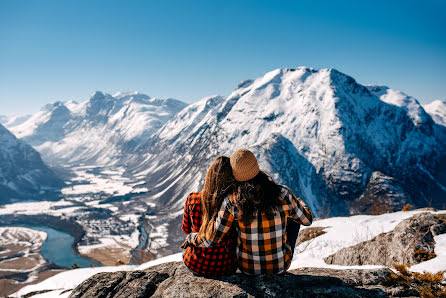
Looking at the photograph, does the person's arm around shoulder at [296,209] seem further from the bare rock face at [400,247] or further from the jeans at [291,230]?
the bare rock face at [400,247]

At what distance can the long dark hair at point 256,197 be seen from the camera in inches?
198

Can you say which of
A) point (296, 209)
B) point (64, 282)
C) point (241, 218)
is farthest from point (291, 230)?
point (64, 282)

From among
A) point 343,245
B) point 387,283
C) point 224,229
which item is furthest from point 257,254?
point 343,245

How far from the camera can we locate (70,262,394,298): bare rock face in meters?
5.57

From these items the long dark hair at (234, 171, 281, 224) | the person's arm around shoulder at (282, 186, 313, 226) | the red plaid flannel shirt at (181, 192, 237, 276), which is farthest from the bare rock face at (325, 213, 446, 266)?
the red plaid flannel shirt at (181, 192, 237, 276)

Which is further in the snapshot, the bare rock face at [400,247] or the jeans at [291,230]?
the bare rock face at [400,247]

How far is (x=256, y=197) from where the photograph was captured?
16.7 ft

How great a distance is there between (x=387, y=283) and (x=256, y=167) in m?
5.62

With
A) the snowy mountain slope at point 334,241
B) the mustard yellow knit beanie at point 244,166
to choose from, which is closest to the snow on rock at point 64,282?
the snowy mountain slope at point 334,241

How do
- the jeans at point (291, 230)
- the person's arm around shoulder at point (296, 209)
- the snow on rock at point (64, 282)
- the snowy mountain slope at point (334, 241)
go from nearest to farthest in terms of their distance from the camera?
1. the person's arm around shoulder at point (296, 209)
2. the jeans at point (291, 230)
3. the snowy mountain slope at point (334, 241)
4. the snow on rock at point (64, 282)

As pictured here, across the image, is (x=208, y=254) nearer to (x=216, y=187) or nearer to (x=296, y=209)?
(x=216, y=187)

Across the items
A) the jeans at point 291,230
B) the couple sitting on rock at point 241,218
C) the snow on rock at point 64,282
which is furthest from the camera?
the snow on rock at point 64,282

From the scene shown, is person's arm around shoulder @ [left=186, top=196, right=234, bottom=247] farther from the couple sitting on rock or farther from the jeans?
the jeans

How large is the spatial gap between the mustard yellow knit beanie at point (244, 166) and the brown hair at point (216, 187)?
0.78 ft
